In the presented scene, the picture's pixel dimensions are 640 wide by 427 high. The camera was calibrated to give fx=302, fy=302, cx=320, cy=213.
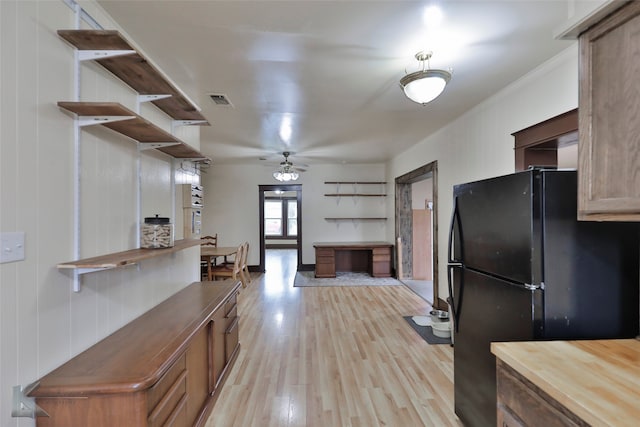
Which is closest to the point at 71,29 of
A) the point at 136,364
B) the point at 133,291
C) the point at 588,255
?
the point at 133,291

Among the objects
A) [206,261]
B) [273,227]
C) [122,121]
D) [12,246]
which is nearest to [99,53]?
[122,121]

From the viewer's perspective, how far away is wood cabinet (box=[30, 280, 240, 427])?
1190 millimetres

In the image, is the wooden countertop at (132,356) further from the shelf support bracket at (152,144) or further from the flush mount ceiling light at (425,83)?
the flush mount ceiling light at (425,83)

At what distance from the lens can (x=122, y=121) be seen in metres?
1.54

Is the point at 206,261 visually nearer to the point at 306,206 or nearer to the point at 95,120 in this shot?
the point at 306,206

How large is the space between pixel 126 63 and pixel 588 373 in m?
2.46

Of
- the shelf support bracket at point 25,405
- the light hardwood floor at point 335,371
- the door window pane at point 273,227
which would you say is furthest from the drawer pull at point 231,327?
the door window pane at point 273,227

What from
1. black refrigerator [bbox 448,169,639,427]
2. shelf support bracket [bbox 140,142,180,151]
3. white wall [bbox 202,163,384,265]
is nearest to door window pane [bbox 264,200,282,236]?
white wall [bbox 202,163,384,265]

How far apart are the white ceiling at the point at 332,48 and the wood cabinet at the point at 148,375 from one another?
1.82 meters

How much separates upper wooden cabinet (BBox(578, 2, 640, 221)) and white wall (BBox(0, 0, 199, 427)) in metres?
2.23

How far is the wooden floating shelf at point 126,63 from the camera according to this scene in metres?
1.37

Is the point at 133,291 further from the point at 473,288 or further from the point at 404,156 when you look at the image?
the point at 404,156

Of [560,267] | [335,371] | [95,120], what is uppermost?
[95,120]

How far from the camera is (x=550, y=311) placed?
143cm
